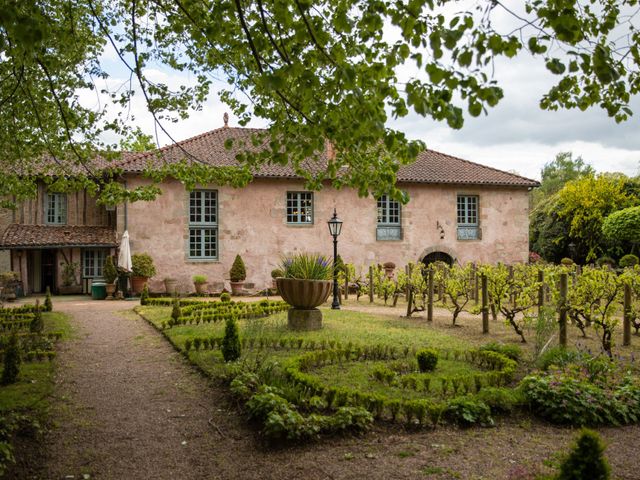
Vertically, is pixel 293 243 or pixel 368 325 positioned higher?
pixel 293 243

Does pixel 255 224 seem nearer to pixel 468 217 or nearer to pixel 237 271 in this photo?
pixel 237 271

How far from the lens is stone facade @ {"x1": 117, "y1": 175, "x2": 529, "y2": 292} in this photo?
19.7m

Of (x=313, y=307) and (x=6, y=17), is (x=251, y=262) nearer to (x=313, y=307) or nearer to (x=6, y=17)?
(x=313, y=307)

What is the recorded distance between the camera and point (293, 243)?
68.7 ft

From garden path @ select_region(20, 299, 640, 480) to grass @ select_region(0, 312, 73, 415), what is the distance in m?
0.16

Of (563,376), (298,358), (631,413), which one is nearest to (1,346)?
(298,358)

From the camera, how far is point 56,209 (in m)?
21.4

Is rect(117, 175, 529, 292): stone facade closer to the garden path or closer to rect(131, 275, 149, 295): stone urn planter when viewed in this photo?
rect(131, 275, 149, 295): stone urn planter

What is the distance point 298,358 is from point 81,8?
224 inches

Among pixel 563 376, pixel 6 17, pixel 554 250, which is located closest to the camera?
pixel 6 17

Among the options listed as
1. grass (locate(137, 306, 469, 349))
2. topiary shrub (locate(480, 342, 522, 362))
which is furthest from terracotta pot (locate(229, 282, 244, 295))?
topiary shrub (locate(480, 342, 522, 362))

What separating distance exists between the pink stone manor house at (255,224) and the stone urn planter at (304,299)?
1010 cm

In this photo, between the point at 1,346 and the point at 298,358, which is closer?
the point at 298,358

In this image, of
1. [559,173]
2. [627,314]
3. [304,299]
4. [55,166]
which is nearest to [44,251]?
[55,166]
